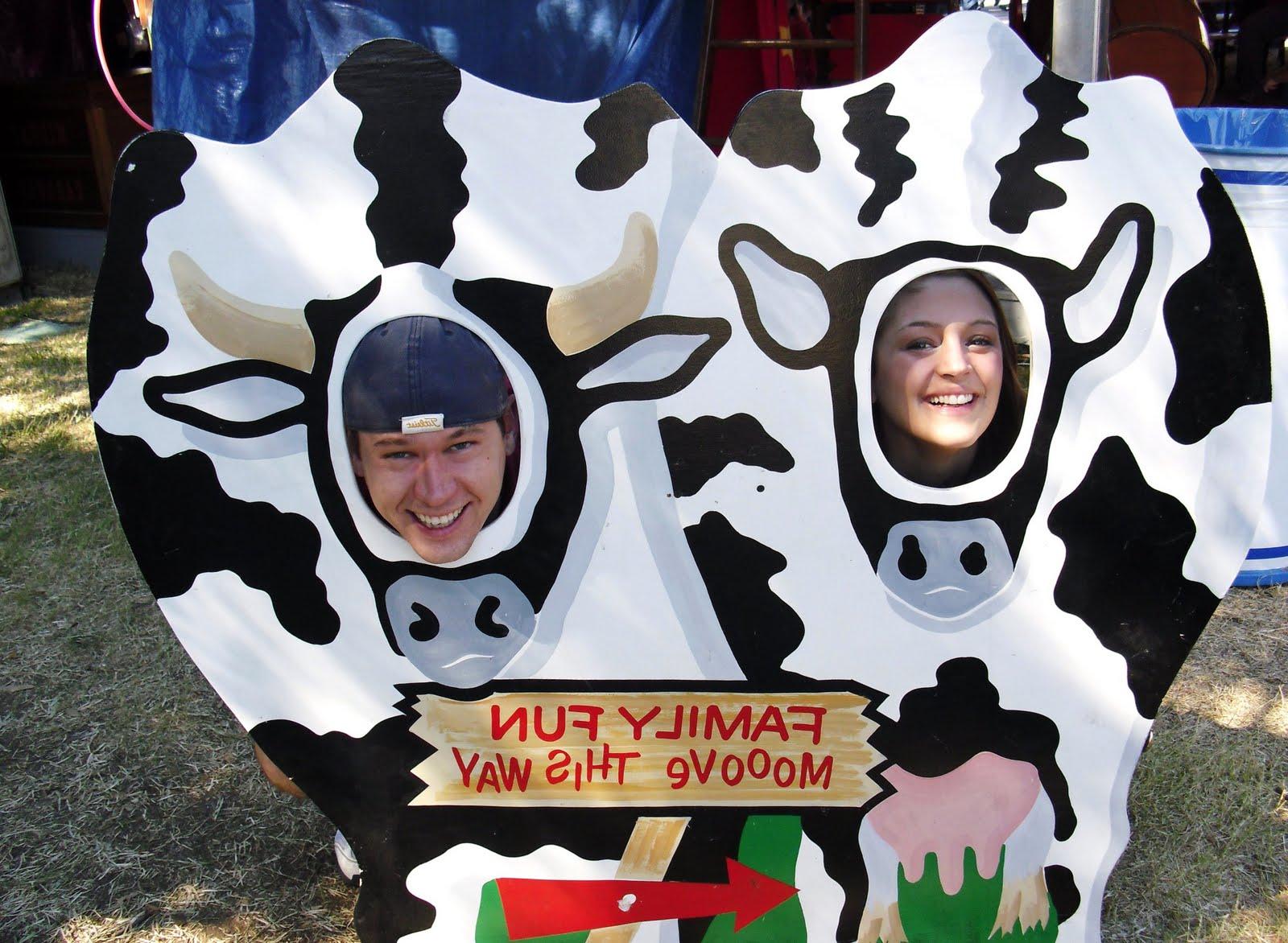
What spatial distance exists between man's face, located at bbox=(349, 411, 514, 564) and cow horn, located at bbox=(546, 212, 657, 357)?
0.13m

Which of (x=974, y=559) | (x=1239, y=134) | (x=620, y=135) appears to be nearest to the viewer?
(x=620, y=135)

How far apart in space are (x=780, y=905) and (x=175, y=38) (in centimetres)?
215

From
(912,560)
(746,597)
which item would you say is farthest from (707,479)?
(912,560)

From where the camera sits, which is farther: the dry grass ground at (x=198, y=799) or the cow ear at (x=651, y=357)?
the dry grass ground at (x=198, y=799)

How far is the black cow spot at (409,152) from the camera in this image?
1.33 meters

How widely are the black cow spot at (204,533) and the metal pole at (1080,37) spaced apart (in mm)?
1301

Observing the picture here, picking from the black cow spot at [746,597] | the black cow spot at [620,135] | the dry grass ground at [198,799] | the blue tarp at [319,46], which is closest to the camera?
the black cow spot at [620,135]

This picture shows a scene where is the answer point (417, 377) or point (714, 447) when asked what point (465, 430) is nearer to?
point (417, 377)

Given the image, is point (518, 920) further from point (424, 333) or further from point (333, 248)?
point (333, 248)

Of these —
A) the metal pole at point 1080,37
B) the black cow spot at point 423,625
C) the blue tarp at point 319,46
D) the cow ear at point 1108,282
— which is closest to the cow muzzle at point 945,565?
the cow ear at point 1108,282

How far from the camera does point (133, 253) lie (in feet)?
4.43

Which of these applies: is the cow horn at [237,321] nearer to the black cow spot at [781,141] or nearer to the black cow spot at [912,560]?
the black cow spot at [781,141]

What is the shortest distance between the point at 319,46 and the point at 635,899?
1885mm

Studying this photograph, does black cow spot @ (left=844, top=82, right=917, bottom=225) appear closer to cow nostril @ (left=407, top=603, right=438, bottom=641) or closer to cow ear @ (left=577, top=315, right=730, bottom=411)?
cow ear @ (left=577, top=315, right=730, bottom=411)
